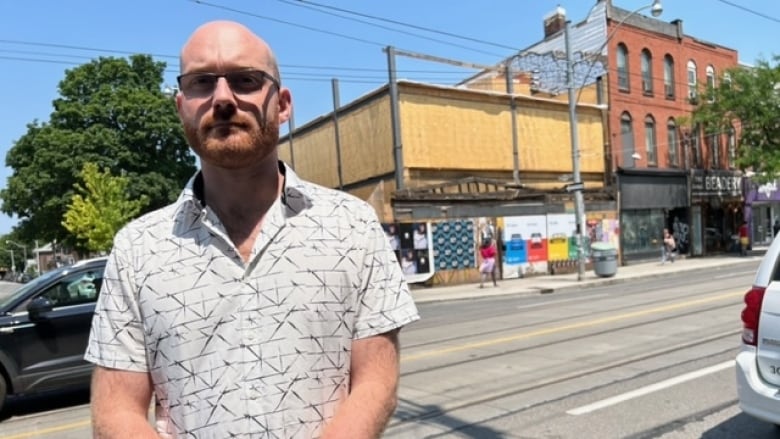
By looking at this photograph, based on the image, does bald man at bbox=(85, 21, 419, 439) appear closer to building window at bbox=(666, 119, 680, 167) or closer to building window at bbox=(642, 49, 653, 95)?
building window at bbox=(642, 49, 653, 95)

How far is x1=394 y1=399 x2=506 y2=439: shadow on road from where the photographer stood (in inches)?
196

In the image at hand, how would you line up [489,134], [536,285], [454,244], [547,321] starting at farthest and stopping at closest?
1. [489,134]
2. [454,244]
3. [536,285]
4. [547,321]

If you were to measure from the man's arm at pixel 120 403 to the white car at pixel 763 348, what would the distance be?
4140 mm

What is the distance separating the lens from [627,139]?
29312 mm

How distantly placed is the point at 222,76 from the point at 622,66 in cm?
3082

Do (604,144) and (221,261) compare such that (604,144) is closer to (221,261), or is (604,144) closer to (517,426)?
(517,426)

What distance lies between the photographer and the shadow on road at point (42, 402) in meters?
7.07

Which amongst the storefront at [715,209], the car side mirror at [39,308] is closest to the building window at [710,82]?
the storefront at [715,209]

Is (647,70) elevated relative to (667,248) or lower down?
elevated

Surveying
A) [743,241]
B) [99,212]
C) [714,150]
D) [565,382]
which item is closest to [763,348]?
[565,382]

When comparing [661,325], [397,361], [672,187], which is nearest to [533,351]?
[661,325]

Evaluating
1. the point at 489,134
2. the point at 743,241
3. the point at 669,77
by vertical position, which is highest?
the point at 669,77

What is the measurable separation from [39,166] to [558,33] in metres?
29.4

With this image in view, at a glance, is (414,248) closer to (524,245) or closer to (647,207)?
(524,245)
